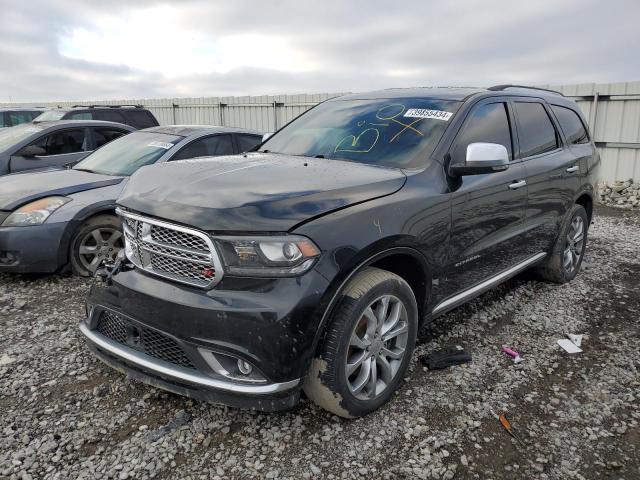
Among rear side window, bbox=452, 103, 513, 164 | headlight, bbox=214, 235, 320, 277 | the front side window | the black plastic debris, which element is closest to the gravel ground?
the black plastic debris

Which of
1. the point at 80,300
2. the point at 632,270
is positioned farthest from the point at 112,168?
the point at 632,270

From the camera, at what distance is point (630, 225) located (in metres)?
8.52

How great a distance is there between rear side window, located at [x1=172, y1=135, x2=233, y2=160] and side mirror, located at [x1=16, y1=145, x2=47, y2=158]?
2.27m

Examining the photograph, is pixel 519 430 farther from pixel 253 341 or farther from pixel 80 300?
pixel 80 300

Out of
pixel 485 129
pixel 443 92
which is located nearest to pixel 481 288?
pixel 485 129

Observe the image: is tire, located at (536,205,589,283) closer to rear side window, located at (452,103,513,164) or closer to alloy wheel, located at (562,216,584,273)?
alloy wheel, located at (562,216,584,273)

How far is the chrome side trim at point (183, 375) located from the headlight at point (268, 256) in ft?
1.73

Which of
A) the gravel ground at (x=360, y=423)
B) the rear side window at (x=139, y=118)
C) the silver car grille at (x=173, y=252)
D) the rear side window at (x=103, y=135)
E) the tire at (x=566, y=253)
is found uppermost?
the rear side window at (x=139, y=118)

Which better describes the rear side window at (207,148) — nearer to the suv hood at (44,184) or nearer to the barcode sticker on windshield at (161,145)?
the barcode sticker on windshield at (161,145)

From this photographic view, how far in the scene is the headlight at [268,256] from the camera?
2.37 meters

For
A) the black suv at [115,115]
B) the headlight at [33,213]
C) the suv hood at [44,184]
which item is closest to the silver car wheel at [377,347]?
the headlight at [33,213]

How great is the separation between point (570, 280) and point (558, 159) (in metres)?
1.49

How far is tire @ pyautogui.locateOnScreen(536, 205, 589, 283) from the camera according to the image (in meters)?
4.96

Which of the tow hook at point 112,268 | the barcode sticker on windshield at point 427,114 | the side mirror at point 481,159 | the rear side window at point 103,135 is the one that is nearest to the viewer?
the tow hook at point 112,268
